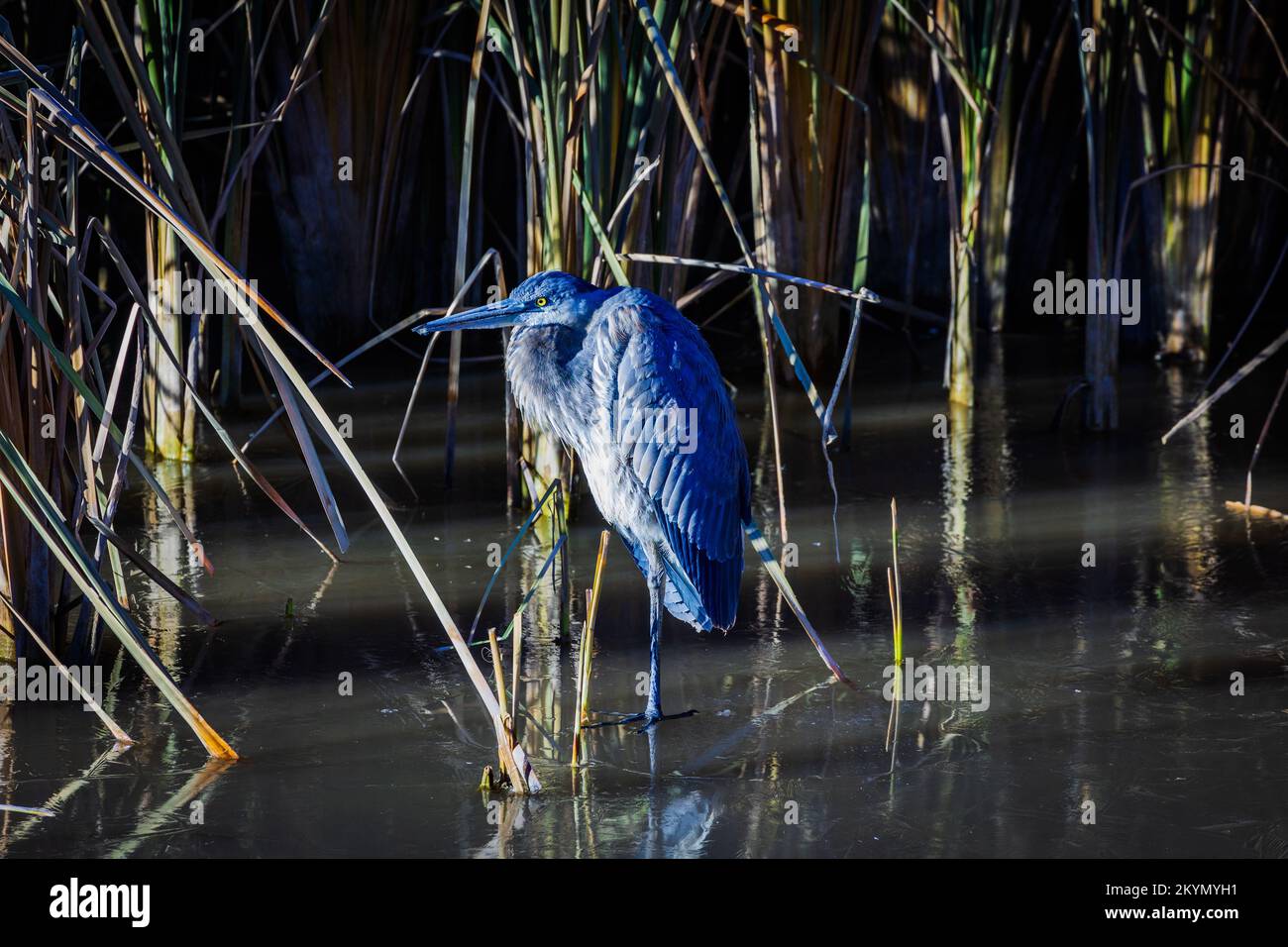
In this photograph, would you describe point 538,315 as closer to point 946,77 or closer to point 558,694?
point 558,694

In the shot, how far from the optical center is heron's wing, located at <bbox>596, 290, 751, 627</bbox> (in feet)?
12.0

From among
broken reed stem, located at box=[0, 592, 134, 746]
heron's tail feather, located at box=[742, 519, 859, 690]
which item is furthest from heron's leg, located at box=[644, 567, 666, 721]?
broken reed stem, located at box=[0, 592, 134, 746]

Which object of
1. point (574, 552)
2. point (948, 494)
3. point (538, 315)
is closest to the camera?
point (538, 315)

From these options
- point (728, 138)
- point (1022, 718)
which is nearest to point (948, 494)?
point (1022, 718)

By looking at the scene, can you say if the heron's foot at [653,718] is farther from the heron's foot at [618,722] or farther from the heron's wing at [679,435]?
the heron's wing at [679,435]

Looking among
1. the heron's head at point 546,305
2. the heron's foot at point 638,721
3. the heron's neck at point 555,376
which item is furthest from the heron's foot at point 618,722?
the heron's head at point 546,305

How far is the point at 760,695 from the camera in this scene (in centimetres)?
369

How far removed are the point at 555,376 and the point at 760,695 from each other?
0.93 meters

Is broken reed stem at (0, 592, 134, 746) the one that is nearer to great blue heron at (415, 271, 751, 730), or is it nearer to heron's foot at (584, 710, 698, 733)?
heron's foot at (584, 710, 698, 733)

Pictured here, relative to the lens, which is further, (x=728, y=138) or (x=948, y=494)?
(x=728, y=138)
